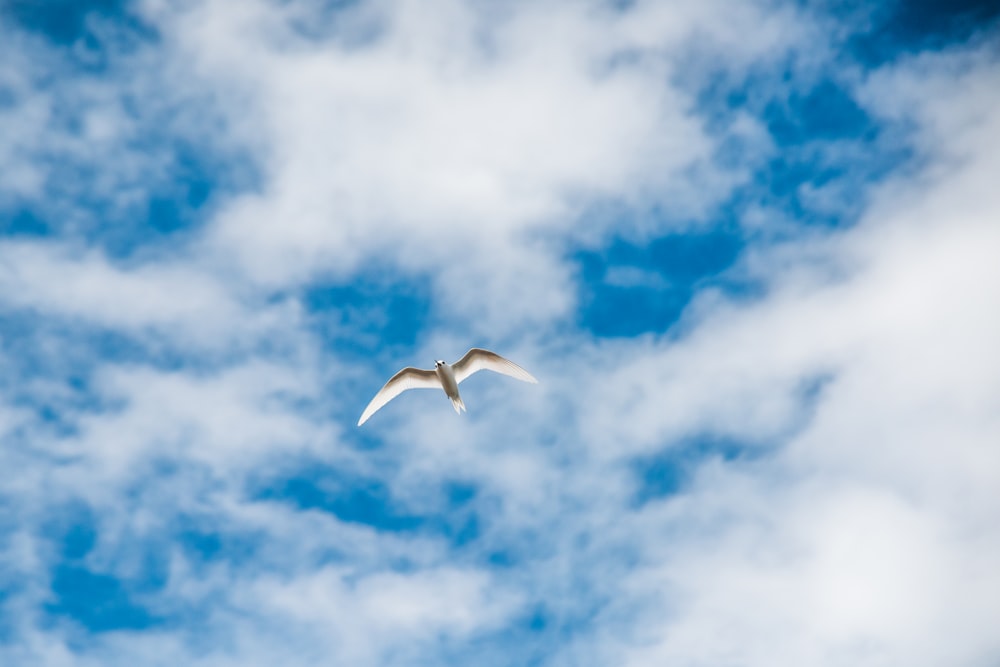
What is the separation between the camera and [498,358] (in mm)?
66000

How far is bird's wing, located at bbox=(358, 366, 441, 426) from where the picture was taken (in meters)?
66.4

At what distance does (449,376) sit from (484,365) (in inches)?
113

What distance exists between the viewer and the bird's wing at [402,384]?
218ft

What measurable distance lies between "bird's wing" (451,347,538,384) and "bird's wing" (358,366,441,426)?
1785 mm

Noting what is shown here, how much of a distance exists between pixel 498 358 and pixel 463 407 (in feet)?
14.0

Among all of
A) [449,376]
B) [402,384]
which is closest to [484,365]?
[449,376]

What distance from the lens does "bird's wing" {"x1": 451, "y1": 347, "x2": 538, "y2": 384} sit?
65.8 meters

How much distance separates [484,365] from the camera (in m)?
66.6

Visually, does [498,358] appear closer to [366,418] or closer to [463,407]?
[463,407]

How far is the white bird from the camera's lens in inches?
2579

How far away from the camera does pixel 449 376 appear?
6506cm

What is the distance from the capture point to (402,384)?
67.1m

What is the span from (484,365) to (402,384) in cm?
593

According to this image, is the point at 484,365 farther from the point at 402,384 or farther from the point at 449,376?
the point at 402,384
